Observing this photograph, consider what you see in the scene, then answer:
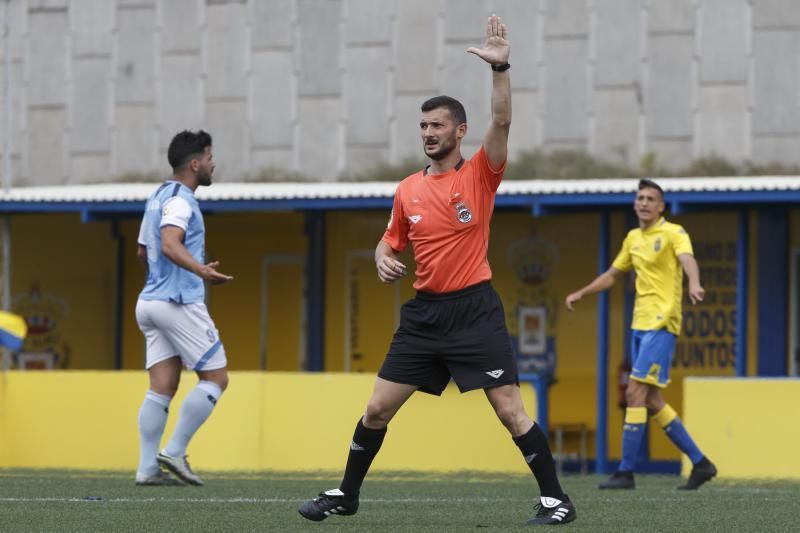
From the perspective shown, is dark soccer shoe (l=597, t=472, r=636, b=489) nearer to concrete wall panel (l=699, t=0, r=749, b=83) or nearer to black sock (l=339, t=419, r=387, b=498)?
black sock (l=339, t=419, r=387, b=498)

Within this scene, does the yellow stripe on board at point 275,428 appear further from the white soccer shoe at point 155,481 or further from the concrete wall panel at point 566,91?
the concrete wall panel at point 566,91

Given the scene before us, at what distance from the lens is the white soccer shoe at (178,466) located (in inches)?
418

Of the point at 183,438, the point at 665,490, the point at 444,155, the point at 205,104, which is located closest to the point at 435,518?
the point at 444,155

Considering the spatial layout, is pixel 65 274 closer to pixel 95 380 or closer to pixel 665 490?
pixel 95 380

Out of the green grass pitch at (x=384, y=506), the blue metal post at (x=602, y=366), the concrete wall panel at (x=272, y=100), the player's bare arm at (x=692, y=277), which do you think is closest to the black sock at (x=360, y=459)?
the green grass pitch at (x=384, y=506)

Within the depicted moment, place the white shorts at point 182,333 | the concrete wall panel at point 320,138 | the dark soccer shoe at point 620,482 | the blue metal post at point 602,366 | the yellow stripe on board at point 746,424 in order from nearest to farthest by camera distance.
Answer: the white shorts at point 182,333 → the dark soccer shoe at point 620,482 → the yellow stripe on board at point 746,424 → the blue metal post at point 602,366 → the concrete wall panel at point 320,138

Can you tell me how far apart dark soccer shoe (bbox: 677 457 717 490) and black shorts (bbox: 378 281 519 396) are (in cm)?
396

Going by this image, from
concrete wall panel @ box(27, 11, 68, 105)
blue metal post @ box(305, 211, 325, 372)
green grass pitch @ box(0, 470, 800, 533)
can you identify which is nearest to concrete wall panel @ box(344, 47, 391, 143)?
blue metal post @ box(305, 211, 325, 372)

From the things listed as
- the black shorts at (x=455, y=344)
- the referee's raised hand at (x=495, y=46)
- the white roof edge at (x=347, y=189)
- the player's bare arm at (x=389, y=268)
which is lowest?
the black shorts at (x=455, y=344)

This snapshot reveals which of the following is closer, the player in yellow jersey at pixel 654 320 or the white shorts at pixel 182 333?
the white shorts at pixel 182 333

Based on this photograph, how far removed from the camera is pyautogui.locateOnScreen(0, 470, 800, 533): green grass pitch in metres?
7.84

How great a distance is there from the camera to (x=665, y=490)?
11.5 m

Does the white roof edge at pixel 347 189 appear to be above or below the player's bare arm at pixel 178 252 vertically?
above

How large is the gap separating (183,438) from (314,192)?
23.1 ft
